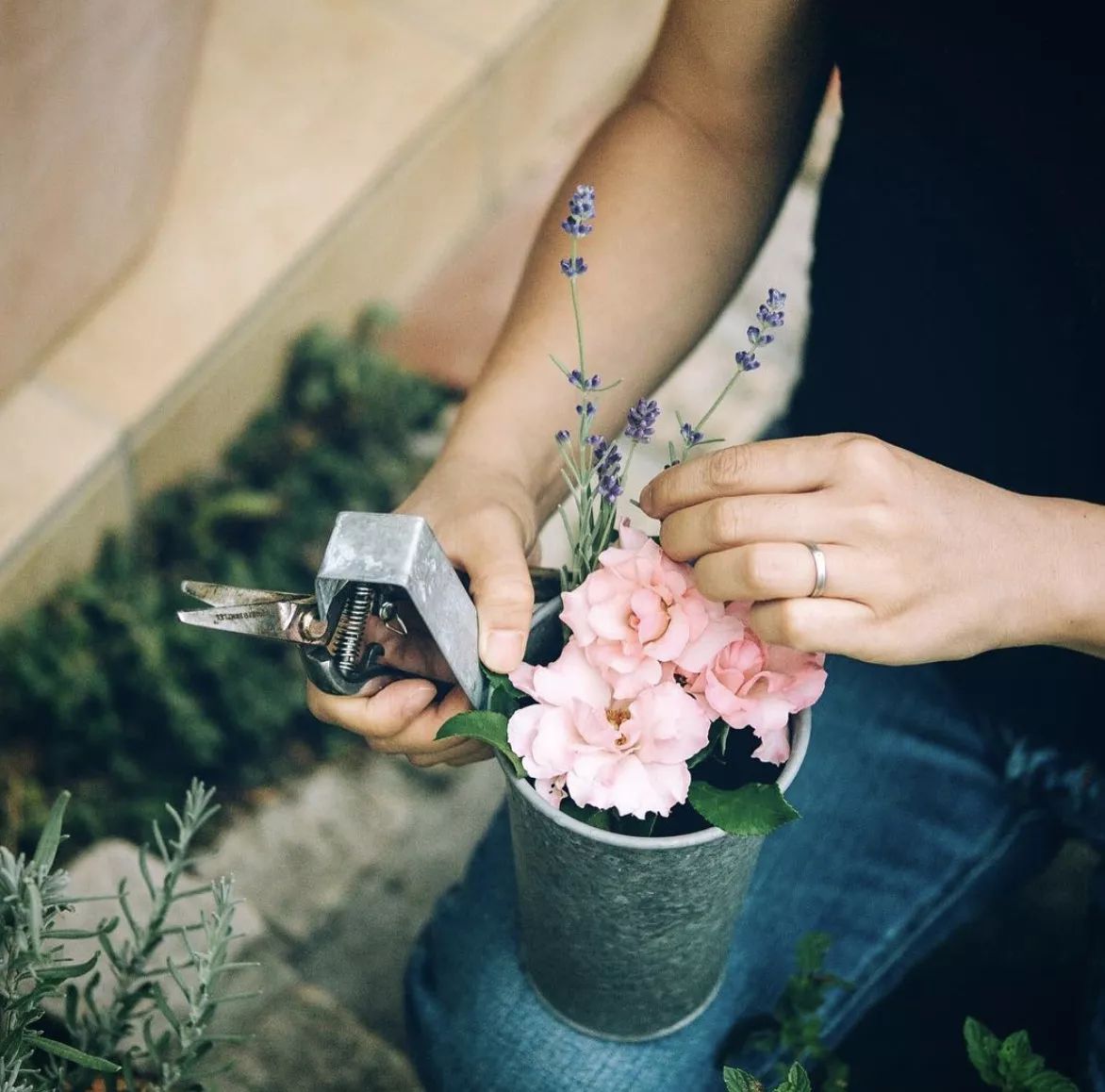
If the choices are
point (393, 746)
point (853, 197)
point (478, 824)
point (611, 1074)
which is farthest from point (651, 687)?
point (478, 824)

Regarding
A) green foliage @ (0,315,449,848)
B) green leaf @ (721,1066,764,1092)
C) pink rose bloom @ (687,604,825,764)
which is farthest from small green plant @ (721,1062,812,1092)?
green foliage @ (0,315,449,848)

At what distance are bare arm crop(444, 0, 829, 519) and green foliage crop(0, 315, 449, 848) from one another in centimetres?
79

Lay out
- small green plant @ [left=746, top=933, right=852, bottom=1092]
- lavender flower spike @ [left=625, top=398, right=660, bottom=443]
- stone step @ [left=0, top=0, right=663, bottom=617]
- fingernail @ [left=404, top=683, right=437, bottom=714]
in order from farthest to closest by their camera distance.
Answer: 1. stone step @ [left=0, top=0, right=663, bottom=617]
2. small green plant @ [left=746, top=933, right=852, bottom=1092]
3. fingernail @ [left=404, top=683, right=437, bottom=714]
4. lavender flower spike @ [left=625, top=398, right=660, bottom=443]

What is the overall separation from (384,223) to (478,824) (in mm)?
1146

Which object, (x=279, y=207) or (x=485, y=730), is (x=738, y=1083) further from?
(x=279, y=207)

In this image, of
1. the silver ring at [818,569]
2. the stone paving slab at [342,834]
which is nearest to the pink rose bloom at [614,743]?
the silver ring at [818,569]

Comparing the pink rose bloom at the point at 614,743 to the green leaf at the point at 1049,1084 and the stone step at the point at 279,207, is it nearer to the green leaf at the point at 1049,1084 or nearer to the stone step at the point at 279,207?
the green leaf at the point at 1049,1084

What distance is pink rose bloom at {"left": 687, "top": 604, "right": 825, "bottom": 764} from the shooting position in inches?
33.5

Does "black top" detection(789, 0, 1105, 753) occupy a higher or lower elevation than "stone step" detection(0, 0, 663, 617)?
higher

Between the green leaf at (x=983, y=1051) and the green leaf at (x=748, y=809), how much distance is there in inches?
15.8

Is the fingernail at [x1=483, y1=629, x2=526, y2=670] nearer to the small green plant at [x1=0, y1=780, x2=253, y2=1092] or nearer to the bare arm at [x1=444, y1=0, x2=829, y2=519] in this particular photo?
the small green plant at [x1=0, y1=780, x2=253, y2=1092]

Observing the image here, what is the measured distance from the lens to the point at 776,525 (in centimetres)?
86

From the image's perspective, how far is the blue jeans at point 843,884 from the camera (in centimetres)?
126

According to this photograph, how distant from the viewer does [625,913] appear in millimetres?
974
